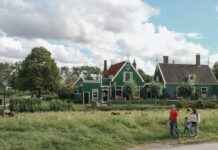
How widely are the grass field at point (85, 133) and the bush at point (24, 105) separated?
53.9ft

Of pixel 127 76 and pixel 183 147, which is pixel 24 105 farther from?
pixel 127 76

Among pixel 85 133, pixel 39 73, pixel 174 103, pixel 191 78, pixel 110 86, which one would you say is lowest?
pixel 85 133

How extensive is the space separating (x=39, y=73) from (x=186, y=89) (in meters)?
21.0

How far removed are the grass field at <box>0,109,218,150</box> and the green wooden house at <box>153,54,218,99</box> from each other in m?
39.2

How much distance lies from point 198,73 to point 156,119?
43703mm

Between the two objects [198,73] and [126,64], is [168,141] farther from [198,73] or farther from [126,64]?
[198,73]

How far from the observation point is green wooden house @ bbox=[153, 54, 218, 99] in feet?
204

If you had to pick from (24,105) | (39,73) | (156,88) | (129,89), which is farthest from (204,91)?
(24,105)

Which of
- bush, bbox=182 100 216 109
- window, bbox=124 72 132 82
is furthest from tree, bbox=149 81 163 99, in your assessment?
bush, bbox=182 100 216 109

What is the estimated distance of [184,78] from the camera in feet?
209

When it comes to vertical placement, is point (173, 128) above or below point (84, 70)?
below

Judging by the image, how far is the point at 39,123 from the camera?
18.9 meters

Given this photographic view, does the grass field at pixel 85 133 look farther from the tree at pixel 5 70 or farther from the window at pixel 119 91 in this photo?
the tree at pixel 5 70

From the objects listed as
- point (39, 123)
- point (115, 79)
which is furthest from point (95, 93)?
point (39, 123)
